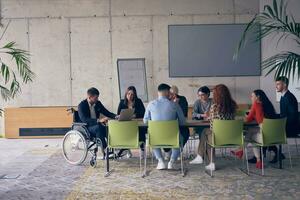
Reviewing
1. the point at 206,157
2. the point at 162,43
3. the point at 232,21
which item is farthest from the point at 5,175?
the point at 232,21

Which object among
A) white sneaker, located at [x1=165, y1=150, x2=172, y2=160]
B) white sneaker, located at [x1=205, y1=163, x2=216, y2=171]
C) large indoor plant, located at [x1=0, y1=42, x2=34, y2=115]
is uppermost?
large indoor plant, located at [x1=0, y1=42, x2=34, y2=115]

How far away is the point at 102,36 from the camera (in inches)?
388

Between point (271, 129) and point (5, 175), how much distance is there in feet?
12.2

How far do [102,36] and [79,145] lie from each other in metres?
3.95

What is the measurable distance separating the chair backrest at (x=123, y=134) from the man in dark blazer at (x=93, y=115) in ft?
1.78

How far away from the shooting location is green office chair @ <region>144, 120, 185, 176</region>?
5.71 m

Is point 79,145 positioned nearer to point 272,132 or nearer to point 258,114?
point 258,114

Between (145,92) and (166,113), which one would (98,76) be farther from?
(166,113)

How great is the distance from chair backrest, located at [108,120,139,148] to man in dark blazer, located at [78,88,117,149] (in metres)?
0.54

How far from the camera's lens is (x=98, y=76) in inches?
390

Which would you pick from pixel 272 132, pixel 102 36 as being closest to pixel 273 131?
pixel 272 132

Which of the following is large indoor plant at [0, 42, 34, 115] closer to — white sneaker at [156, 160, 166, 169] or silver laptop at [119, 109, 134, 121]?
silver laptop at [119, 109, 134, 121]

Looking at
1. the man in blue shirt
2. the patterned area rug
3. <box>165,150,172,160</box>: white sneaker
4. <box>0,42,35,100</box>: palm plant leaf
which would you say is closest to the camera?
the patterned area rug

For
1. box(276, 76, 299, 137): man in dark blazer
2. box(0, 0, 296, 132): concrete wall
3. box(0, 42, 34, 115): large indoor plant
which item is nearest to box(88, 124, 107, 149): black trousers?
box(0, 42, 34, 115): large indoor plant
